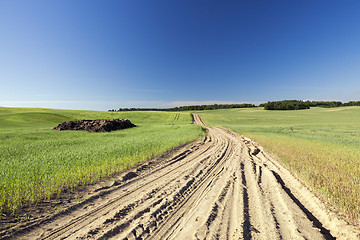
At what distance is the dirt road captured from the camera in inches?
125

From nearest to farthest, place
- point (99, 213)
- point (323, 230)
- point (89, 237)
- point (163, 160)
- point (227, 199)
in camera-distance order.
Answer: point (89, 237), point (323, 230), point (99, 213), point (227, 199), point (163, 160)

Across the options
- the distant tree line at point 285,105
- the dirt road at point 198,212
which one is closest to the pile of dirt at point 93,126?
the dirt road at point 198,212

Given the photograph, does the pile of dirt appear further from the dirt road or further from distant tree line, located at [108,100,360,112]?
distant tree line, located at [108,100,360,112]

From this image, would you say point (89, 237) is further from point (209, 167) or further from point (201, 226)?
point (209, 167)

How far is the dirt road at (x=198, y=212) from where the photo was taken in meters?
3.18


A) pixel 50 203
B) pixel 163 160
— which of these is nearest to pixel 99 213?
pixel 50 203

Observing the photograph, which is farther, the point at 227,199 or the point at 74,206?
the point at 227,199

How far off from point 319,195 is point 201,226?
159 inches

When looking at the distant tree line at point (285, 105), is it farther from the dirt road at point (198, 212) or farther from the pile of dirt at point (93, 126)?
the dirt road at point (198, 212)

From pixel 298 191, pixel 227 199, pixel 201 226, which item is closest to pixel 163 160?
pixel 227 199

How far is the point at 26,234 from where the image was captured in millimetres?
3172

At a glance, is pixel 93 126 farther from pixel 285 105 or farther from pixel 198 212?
pixel 285 105

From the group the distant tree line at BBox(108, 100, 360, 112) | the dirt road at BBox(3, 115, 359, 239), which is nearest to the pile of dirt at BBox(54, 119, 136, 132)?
the dirt road at BBox(3, 115, 359, 239)

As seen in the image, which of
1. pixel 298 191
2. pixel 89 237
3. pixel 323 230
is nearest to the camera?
pixel 89 237
